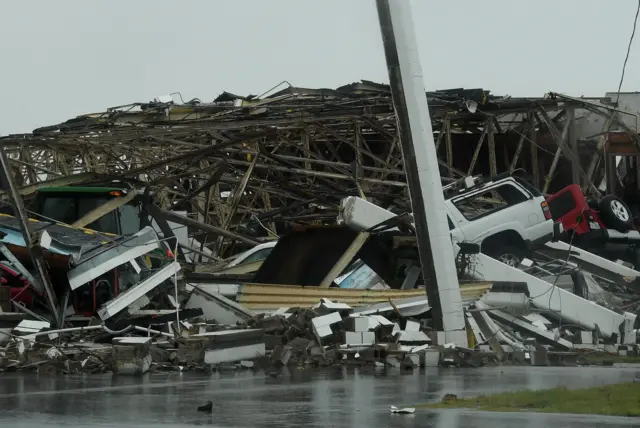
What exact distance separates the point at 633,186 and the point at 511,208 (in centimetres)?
1346

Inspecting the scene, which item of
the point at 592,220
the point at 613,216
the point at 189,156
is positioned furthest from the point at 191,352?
the point at 613,216

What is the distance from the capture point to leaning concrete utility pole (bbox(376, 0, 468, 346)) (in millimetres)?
16562

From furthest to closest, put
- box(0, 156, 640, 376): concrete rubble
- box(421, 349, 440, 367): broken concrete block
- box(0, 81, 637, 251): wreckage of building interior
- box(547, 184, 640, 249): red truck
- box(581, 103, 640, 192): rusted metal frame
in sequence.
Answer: box(581, 103, 640, 192): rusted metal frame, box(0, 81, 637, 251): wreckage of building interior, box(547, 184, 640, 249): red truck, box(0, 156, 640, 376): concrete rubble, box(421, 349, 440, 367): broken concrete block

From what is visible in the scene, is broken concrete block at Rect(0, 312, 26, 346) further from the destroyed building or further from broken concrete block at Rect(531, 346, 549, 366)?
broken concrete block at Rect(531, 346, 549, 366)

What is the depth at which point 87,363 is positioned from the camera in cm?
1603

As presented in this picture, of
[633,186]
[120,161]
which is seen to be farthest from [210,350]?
[633,186]

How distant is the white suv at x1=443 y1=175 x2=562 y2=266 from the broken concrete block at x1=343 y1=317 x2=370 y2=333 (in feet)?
24.6

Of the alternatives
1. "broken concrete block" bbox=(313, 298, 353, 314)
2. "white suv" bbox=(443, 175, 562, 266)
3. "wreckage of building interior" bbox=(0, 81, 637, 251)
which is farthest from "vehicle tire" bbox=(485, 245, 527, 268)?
"broken concrete block" bbox=(313, 298, 353, 314)

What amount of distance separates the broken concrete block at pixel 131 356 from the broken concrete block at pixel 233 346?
2.92ft

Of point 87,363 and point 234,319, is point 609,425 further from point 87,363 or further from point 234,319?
point 234,319

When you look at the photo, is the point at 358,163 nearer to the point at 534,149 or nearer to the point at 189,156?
the point at 189,156

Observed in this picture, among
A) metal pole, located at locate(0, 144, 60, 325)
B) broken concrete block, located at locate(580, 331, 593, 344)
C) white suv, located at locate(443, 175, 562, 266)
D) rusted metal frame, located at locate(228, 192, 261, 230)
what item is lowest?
broken concrete block, located at locate(580, 331, 593, 344)

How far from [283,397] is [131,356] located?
4232 millimetres

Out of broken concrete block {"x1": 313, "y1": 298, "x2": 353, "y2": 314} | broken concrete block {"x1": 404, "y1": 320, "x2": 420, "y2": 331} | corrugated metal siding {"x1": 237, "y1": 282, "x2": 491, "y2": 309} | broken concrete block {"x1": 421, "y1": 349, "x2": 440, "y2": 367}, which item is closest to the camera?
broken concrete block {"x1": 421, "y1": 349, "x2": 440, "y2": 367}
